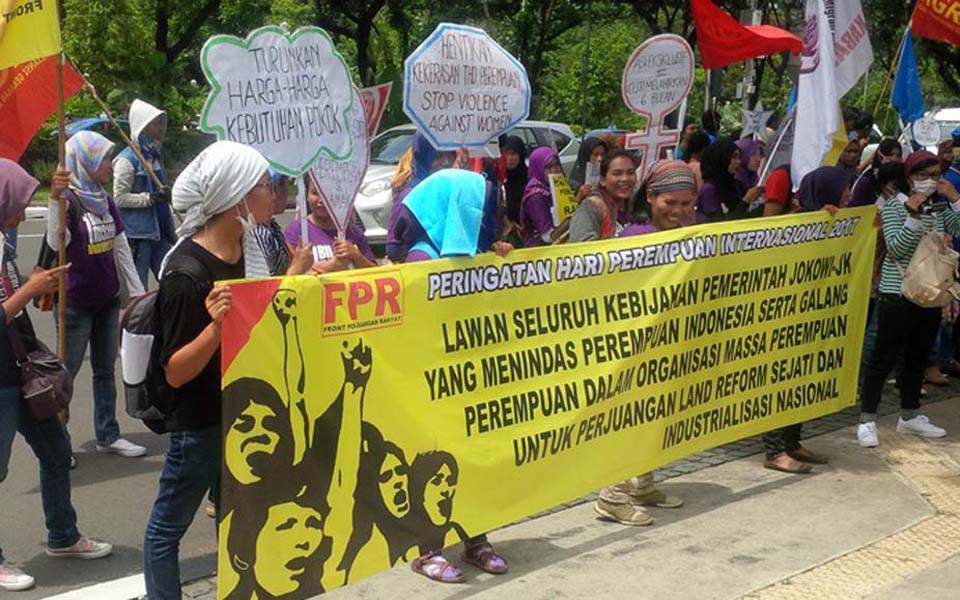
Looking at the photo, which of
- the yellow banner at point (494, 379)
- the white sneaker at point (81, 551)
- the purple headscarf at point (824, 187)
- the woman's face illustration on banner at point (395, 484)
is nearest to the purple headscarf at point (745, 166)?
the purple headscarf at point (824, 187)

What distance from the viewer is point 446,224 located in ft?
15.8

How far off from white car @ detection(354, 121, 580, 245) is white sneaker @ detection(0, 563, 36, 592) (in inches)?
232

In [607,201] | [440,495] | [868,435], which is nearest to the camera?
[440,495]

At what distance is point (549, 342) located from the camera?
516cm

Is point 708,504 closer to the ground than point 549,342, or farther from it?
closer to the ground

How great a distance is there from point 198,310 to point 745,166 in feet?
22.1

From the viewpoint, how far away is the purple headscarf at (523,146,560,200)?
383 inches

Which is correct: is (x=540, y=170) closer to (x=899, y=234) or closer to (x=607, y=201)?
(x=899, y=234)

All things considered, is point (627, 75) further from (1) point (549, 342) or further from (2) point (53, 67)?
(2) point (53, 67)

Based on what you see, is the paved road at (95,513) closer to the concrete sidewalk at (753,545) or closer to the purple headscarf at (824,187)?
the concrete sidewalk at (753,545)

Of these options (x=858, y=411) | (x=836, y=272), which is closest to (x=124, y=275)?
(x=836, y=272)

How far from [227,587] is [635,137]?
3886 millimetres

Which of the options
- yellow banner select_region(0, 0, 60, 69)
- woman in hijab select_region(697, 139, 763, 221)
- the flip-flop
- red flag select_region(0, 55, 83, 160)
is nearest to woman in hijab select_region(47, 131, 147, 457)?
red flag select_region(0, 55, 83, 160)

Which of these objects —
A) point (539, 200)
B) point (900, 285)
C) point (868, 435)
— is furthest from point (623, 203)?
point (539, 200)
